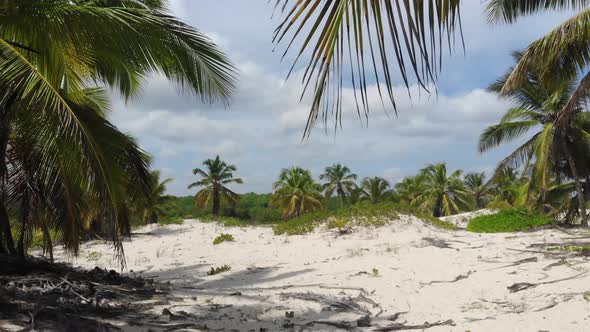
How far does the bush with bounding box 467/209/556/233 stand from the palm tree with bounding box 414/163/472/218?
65.3ft

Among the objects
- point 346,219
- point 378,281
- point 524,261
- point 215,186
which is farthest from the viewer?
point 215,186

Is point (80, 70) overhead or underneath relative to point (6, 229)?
overhead

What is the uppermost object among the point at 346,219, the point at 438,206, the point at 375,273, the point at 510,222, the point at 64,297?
the point at 438,206

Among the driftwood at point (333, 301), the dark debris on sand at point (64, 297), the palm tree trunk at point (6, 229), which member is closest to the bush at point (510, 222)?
the driftwood at point (333, 301)

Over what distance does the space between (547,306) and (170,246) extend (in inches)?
494

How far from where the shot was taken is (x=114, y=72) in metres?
7.68

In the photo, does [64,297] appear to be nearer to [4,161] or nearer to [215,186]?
[4,161]

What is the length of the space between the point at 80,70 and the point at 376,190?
128 ft

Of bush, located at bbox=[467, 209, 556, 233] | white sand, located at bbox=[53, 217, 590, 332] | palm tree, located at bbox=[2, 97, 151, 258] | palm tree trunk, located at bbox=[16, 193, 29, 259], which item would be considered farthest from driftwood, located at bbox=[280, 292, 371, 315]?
bush, located at bbox=[467, 209, 556, 233]

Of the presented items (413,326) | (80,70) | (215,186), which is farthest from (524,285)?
(215,186)

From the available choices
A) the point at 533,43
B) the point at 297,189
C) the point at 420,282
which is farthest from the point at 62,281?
the point at 297,189

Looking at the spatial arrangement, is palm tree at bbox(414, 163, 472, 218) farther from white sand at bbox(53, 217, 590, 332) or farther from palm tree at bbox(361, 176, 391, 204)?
white sand at bbox(53, 217, 590, 332)

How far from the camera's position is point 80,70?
618cm

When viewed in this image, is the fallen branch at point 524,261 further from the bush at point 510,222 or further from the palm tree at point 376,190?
the palm tree at point 376,190
